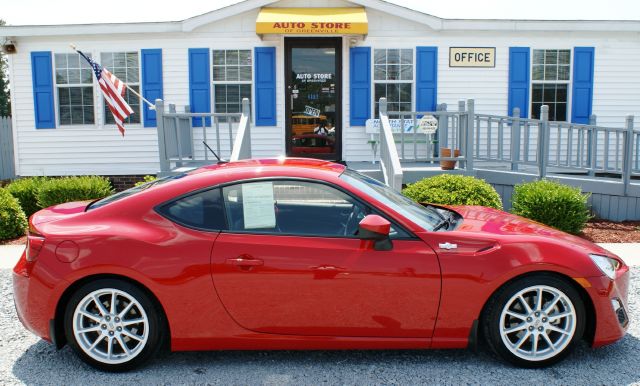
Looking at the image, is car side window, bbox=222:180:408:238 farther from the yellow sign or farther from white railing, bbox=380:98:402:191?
the yellow sign

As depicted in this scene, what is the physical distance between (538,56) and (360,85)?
374cm

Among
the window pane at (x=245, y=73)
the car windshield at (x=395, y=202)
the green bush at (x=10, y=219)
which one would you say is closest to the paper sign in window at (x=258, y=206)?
the car windshield at (x=395, y=202)

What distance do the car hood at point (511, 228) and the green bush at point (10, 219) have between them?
6807mm

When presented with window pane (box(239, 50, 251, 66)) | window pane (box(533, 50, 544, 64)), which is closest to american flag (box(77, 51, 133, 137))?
window pane (box(239, 50, 251, 66))

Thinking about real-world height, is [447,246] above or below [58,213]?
below

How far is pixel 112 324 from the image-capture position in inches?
146

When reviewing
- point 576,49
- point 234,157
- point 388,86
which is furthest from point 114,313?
point 576,49

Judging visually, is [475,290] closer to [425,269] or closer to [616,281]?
[425,269]

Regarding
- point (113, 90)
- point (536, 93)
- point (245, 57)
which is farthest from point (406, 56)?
point (113, 90)

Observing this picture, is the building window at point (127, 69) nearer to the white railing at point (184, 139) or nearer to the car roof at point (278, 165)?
the white railing at point (184, 139)

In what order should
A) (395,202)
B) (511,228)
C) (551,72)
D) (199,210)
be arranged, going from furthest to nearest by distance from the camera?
(551,72) < (395,202) < (511,228) < (199,210)

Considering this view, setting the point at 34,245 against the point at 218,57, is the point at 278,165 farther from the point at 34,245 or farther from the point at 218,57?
the point at 218,57

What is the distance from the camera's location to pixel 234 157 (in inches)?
337

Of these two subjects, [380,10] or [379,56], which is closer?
[380,10]
